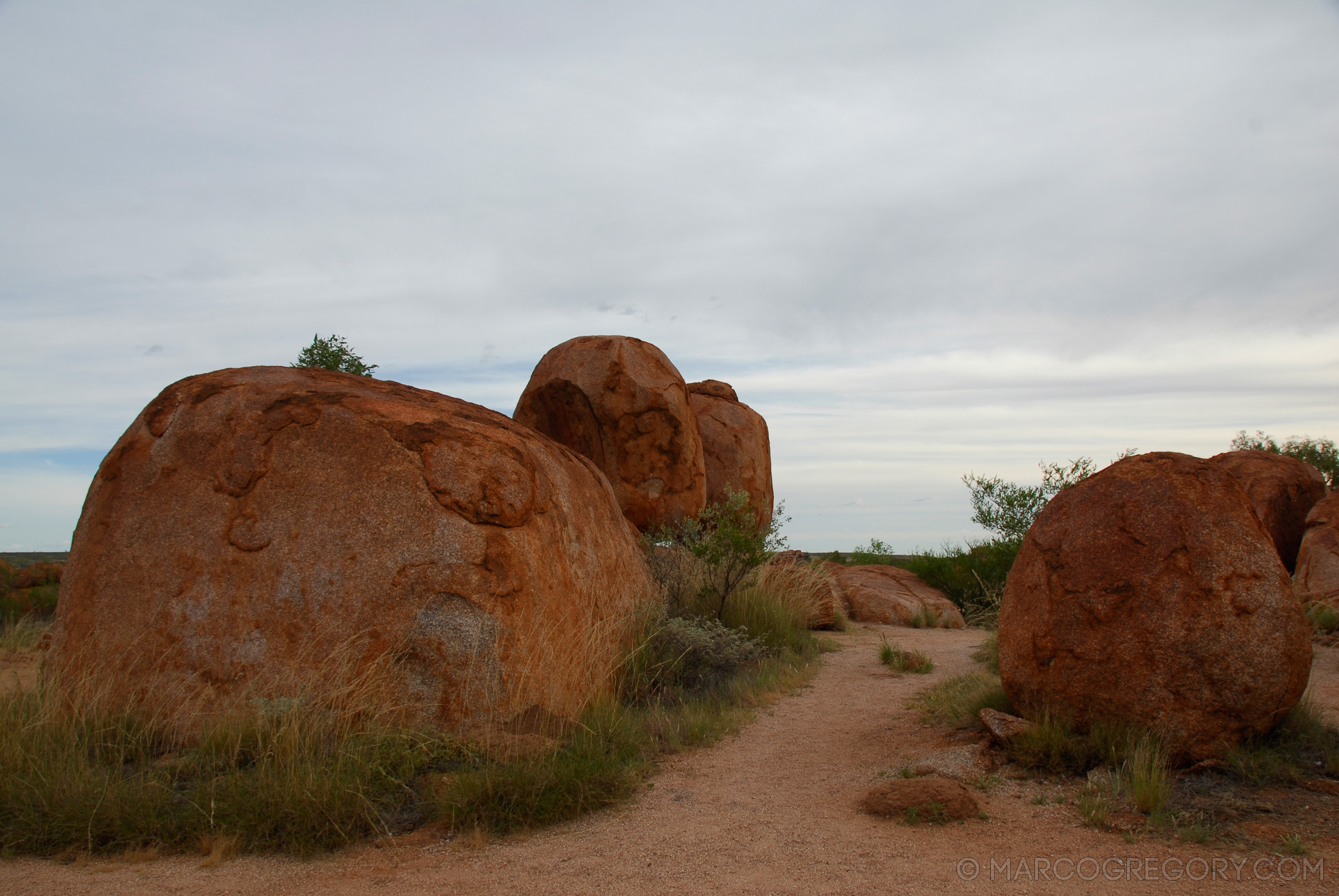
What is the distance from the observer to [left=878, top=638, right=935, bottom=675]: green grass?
841 cm

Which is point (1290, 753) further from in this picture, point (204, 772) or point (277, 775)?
point (204, 772)

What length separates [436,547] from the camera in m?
5.12

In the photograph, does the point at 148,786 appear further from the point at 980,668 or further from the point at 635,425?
the point at 635,425

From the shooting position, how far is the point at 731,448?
13.9m

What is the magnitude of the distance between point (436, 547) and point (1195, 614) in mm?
4062

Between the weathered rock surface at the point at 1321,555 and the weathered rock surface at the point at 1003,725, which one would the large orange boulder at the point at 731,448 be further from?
the weathered rock surface at the point at 1003,725

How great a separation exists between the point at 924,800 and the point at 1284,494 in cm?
1091

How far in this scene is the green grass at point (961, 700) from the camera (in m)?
5.47

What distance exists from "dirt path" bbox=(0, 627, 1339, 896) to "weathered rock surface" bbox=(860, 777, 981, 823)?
0.20ft

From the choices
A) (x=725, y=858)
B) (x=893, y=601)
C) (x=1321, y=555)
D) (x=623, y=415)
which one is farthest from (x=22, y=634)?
(x=1321, y=555)

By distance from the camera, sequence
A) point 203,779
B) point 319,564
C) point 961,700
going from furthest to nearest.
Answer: point 961,700, point 319,564, point 203,779

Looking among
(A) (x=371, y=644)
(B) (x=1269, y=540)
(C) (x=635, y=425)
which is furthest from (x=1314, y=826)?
(C) (x=635, y=425)

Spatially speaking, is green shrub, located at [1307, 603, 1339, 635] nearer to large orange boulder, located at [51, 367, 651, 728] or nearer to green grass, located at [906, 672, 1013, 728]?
green grass, located at [906, 672, 1013, 728]

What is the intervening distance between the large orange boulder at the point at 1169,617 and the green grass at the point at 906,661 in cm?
365
